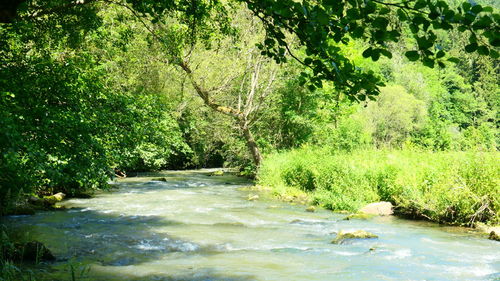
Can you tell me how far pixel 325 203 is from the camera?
1636cm

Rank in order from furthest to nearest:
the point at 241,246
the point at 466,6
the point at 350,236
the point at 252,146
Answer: the point at 252,146
the point at 350,236
the point at 241,246
the point at 466,6

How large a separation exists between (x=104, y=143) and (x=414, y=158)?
1094 cm

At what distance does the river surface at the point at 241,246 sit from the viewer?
7.81 metres

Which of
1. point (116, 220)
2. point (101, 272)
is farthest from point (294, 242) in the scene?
point (116, 220)

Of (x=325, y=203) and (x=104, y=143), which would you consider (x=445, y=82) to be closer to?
(x=325, y=203)

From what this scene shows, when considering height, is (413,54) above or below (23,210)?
above

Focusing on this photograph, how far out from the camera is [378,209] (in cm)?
1473

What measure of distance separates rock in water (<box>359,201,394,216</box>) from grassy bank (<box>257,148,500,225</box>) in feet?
1.16

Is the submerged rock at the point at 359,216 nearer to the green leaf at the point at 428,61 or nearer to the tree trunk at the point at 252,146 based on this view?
the green leaf at the point at 428,61

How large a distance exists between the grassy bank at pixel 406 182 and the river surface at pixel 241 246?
2.89 ft

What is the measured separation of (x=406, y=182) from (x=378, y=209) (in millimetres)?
1306

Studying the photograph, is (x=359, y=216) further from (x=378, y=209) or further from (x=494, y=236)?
(x=494, y=236)

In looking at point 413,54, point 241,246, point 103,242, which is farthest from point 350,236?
point 413,54

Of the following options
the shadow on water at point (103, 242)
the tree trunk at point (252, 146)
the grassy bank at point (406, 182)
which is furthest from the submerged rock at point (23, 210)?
the tree trunk at point (252, 146)
